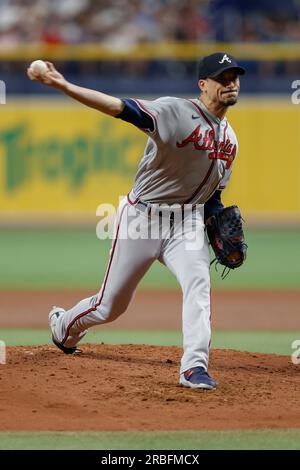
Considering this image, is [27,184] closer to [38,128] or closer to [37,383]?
[38,128]

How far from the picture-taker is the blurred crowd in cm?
1595

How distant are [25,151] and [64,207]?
1.19 m

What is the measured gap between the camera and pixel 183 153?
5.29 metres

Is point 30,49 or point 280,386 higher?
point 30,49

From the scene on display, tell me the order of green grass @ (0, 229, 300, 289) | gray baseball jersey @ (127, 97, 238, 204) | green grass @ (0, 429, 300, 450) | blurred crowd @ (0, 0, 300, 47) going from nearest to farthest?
1. green grass @ (0, 429, 300, 450)
2. gray baseball jersey @ (127, 97, 238, 204)
3. green grass @ (0, 229, 300, 289)
4. blurred crowd @ (0, 0, 300, 47)

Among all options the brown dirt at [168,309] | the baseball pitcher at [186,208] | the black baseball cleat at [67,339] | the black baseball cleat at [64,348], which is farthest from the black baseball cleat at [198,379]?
the brown dirt at [168,309]

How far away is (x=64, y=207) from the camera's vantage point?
16.0 metres

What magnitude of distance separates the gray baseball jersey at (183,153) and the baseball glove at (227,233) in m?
0.16

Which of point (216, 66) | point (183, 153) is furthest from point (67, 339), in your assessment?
point (216, 66)

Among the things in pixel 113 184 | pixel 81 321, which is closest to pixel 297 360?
pixel 81 321

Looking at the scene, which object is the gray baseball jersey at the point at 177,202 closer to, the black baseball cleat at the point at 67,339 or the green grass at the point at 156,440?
the black baseball cleat at the point at 67,339

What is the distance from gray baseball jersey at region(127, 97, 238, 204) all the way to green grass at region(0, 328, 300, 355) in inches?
75.7

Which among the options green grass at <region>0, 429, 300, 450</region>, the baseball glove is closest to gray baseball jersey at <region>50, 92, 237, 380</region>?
the baseball glove

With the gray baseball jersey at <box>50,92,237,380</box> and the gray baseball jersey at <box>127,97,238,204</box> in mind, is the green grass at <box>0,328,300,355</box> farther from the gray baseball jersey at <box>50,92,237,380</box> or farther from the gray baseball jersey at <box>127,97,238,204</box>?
the gray baseball jersey at <box>127,97,238,204</box>
